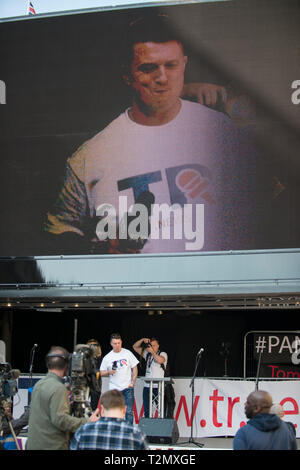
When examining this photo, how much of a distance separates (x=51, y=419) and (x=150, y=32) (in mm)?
9045

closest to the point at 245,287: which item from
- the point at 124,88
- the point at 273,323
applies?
the point at 273,323

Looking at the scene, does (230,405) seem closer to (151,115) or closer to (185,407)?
(185,407)

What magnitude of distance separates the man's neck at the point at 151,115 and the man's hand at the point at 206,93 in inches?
11.0

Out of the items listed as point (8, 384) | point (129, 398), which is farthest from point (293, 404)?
point (8, 384)

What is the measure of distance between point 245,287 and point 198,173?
2.34 meters

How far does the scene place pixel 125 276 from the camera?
11492 mm

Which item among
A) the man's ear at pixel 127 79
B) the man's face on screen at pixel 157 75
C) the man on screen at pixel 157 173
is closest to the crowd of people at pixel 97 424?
the man on screen at pixel 157 173

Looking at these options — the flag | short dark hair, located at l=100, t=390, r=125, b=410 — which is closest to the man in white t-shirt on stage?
short dark hair, located at l=100, t=390, r=125, b=410

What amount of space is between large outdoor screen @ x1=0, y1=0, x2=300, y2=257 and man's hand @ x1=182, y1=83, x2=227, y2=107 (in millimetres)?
20

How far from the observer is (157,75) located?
1255 cm

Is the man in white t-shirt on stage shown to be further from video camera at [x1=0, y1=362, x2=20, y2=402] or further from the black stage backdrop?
the black stage backdrop

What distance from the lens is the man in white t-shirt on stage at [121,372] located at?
10891 millimetres

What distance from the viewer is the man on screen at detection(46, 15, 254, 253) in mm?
11602

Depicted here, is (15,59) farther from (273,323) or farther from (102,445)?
(102,445)
